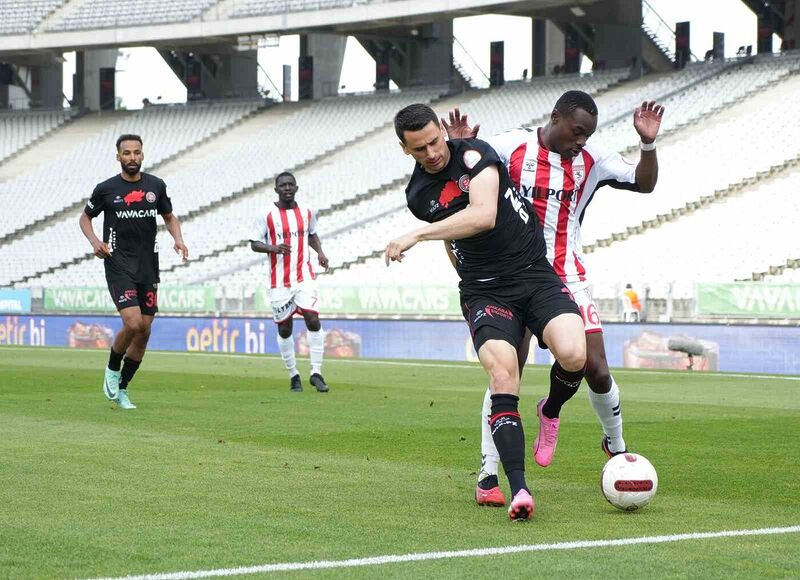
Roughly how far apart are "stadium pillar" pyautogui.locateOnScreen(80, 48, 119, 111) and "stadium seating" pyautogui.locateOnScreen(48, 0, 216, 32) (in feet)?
15.2

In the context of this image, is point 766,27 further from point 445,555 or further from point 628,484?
point 445,555

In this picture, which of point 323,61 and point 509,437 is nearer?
point 509,437

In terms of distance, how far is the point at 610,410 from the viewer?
24.2ft

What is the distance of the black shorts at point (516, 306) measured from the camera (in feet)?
21.9

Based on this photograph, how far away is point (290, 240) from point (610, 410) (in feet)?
28.4

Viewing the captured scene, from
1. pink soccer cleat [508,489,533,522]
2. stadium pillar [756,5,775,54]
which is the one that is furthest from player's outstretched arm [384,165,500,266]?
stadium pillar [756,5,775,54]

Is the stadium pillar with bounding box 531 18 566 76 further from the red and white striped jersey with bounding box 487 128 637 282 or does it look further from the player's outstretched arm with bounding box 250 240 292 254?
the red and white striped jersey with bounding box 487 128 637 282

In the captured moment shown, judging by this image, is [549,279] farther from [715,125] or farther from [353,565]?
[715,125]

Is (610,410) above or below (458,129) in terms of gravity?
below

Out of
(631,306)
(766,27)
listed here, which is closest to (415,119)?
(631,306)

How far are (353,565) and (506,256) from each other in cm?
225

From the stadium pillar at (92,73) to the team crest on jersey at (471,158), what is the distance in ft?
170

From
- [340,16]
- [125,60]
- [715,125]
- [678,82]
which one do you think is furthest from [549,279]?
[125,60]

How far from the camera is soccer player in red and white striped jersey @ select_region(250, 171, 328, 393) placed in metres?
15.5
